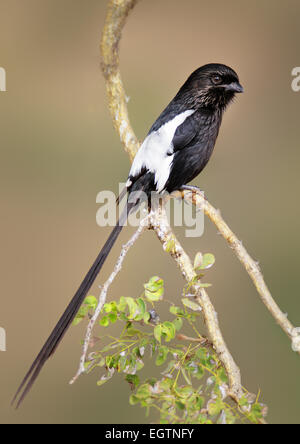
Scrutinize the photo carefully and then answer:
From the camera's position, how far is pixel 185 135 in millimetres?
1004

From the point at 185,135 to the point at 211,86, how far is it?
0.38 ft

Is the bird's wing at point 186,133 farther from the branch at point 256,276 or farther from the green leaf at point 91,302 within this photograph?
the green leaf at point 91,302

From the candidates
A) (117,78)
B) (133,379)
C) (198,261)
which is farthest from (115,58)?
(133,379)

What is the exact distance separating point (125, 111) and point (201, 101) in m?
0.15

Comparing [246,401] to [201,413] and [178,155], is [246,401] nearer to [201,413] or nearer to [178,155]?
[201,413]

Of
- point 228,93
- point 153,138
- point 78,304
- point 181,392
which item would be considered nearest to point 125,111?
point 153,138

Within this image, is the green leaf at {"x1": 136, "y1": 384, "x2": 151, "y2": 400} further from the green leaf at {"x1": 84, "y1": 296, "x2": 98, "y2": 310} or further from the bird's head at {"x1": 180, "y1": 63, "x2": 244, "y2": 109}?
the bird's head at {"x1": 180, "y1": 63, "x2": 244, "y2": 109}

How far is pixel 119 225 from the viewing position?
877 mm

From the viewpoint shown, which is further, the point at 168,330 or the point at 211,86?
the point at 211,86

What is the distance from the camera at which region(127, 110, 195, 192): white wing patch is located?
3.14ft

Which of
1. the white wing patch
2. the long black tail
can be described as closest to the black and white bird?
the white wing patch

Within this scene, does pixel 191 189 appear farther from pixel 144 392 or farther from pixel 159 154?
pixel 144 392

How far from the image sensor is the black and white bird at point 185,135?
96 cm

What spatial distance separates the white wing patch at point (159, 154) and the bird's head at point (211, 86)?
0.22ft
